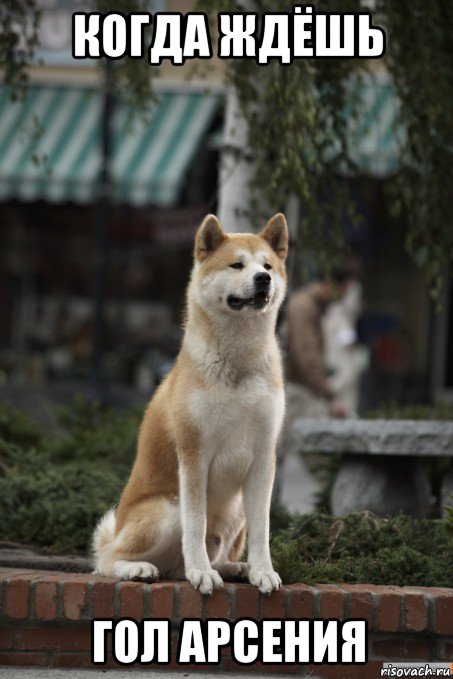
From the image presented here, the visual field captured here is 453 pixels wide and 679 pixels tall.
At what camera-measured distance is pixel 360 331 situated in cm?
1476

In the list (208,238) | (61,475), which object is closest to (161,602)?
(208,238)

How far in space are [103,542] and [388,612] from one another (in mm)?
1225

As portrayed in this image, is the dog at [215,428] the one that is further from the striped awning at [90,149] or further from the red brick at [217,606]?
the striped awning at [90,149]

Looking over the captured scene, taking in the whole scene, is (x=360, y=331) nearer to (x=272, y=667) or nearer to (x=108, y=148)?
(x=108, y=148)

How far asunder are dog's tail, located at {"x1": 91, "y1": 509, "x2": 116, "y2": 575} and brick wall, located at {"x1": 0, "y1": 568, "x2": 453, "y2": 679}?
0.69 feet

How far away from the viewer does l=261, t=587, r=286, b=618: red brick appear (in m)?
4.21

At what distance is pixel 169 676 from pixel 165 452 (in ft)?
2.80

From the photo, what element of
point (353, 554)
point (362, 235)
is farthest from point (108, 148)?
point (353, 554)

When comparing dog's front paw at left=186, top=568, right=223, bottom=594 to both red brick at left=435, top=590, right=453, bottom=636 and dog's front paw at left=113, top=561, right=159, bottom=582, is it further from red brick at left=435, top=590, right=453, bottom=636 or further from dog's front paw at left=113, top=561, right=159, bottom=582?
red brick at left=435, top=590, right=453, bottom=636

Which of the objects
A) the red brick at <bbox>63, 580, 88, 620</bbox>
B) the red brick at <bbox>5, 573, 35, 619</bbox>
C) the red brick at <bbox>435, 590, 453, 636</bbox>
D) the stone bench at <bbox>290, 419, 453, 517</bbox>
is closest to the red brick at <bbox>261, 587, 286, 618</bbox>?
the red brick at <bbox>435, 590, 453, 636</bbox>

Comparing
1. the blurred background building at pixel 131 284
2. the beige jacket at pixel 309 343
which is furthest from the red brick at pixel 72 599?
the blurred background building at pixel 131 284

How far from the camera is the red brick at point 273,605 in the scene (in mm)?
4211

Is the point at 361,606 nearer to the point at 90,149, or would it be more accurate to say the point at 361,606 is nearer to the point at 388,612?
the point at 388,612

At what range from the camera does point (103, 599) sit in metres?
4.22
